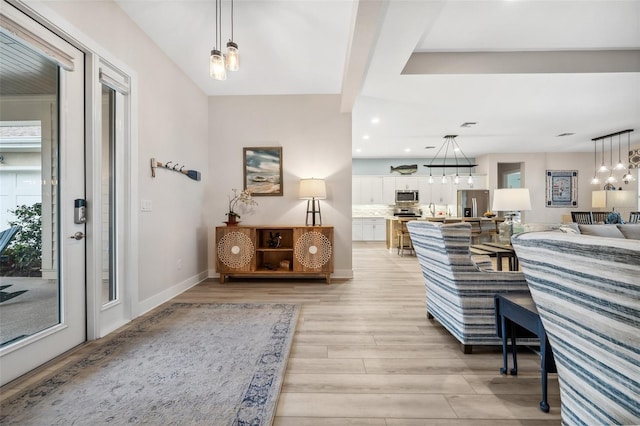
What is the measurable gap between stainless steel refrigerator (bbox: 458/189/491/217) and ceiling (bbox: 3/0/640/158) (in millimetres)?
3343

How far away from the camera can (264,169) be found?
167 inches

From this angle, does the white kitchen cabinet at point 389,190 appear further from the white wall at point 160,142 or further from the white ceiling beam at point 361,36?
the white wall at point 160,142

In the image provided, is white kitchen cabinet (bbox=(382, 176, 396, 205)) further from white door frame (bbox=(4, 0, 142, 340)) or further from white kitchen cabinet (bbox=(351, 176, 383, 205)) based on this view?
white door frame (bbox=(4, 0, 142, 340))

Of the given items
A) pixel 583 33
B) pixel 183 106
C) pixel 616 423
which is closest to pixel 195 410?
pixel 616 423

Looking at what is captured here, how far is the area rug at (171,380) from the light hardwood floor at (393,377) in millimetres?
138

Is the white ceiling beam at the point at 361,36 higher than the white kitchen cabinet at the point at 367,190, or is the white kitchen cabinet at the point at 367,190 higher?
the white ceiling beam at the point at 361,36

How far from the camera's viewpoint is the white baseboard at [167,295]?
2.74 meters

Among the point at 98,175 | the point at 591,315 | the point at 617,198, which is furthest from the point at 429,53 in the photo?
the point at 617,198

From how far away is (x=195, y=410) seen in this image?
142 centimetres

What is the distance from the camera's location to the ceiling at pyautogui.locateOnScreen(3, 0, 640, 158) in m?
2.44

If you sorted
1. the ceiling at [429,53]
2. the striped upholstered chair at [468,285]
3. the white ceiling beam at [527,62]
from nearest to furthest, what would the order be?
1. the striped upholstered chair at [468,285]
2. the ceiling at [429,53]
3. the white ceiling beam at [527,62]

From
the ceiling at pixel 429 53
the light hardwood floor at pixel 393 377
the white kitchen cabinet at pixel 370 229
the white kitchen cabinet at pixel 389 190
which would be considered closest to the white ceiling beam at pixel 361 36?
the ceiling at pixel 429 53

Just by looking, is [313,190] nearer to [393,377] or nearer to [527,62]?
[393,377]

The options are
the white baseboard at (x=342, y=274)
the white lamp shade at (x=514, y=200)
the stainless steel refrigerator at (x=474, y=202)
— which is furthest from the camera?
the stainless steel refrigerator at (x=474, y=202)
